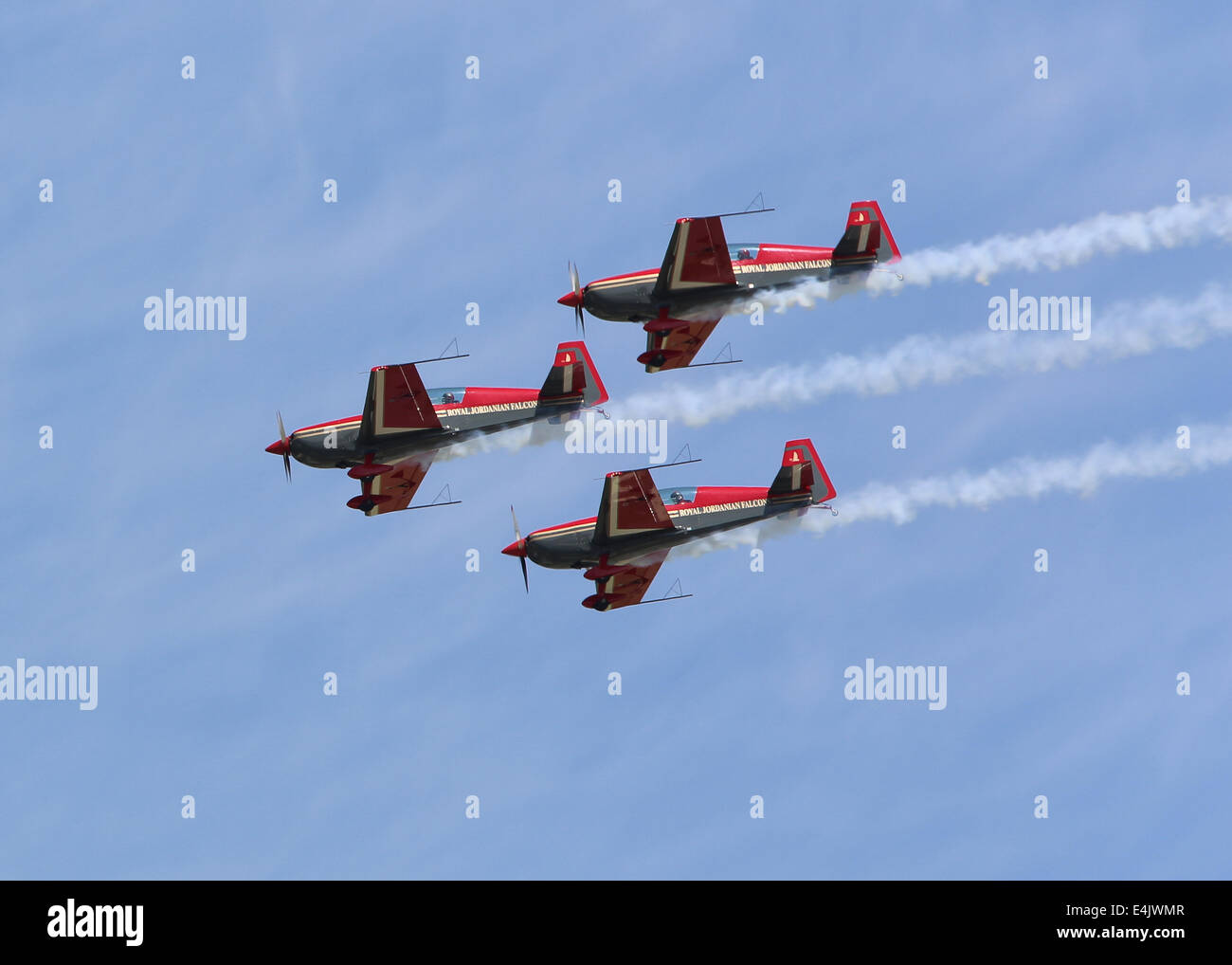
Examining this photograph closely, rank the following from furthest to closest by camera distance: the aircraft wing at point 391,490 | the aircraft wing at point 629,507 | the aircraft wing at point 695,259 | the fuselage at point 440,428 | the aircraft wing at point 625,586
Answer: the aircraft wing at point 391,490 < the aircraft wing at point 625,586 < the fuselage at point 440,428 < the aircraft wing at point 695,259 < the aircraft wing at point 629,507

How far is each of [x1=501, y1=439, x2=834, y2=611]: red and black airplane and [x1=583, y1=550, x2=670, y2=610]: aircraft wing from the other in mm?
29

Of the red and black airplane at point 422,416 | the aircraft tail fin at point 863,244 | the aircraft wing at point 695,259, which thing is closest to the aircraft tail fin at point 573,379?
the red and black airplane at point 422,416

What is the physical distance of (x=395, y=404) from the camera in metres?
60.1

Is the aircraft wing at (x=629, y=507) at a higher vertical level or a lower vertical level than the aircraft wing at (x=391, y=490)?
lower

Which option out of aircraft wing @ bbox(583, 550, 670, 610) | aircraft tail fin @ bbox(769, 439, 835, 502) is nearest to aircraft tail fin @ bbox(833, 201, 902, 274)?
aircraft tail fin @ bbox(769, 439, 835, 502)

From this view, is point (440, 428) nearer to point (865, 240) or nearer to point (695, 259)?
point (695, 259)

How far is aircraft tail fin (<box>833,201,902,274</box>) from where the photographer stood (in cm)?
6244

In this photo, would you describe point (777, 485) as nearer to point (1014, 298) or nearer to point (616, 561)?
point (616, 561)

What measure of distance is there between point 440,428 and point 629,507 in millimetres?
6325

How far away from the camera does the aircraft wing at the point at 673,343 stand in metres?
62.4

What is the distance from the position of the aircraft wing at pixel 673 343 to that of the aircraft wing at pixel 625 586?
6.18 metres

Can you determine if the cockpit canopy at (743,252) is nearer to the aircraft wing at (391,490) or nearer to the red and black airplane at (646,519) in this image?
the red and black airplane at (646,519)
